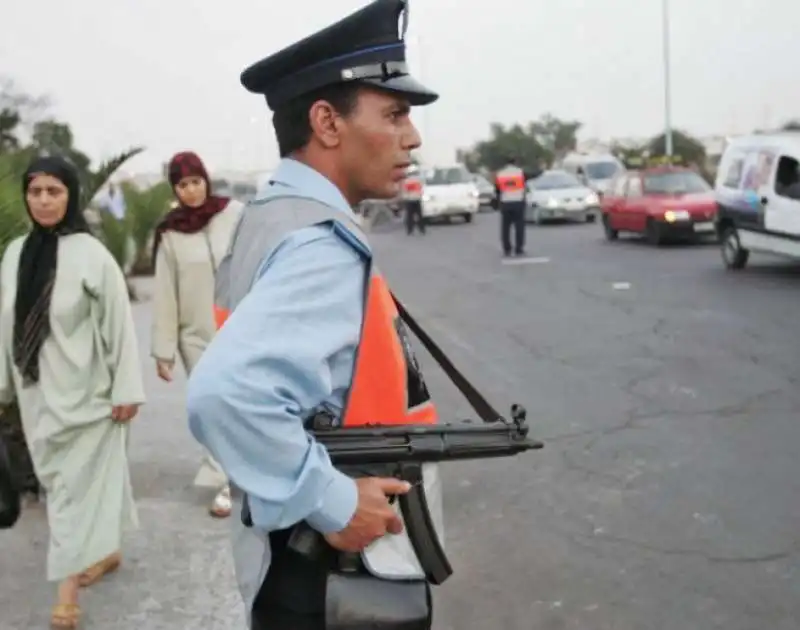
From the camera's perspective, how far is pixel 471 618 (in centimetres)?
427

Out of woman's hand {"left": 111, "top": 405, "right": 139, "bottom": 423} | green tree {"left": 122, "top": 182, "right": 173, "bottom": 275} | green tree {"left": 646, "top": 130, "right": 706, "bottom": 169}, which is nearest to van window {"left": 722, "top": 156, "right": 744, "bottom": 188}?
green tree {"left": 122, "top": 182, "right": 173, "bottom": 275}

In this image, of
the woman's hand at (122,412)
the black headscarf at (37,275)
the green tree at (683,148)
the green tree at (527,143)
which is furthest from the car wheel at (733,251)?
the green tree at (527,143)

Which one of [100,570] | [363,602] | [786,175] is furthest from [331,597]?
[786,175]

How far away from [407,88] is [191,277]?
389cm

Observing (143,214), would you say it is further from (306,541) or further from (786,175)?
(306,541)

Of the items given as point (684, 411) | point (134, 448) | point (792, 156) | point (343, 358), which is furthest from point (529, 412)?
point (792, 156)

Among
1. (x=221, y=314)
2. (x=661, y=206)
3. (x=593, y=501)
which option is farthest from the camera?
(x=661, y=206)

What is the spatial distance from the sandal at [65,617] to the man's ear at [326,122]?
2909 millimetres

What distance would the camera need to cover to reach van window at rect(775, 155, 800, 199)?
46.8 ft

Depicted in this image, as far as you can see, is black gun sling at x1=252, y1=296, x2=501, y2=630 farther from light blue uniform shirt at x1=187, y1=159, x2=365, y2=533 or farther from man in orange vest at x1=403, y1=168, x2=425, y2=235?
man in orange vest at x1=403, y1=168, x2=425, y2=235

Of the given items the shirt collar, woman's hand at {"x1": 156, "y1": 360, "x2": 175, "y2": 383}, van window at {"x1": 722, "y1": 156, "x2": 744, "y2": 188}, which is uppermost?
the shirt collar

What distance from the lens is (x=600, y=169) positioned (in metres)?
36.2

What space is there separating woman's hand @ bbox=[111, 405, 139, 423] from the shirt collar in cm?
259

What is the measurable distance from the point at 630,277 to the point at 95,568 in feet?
38.7
